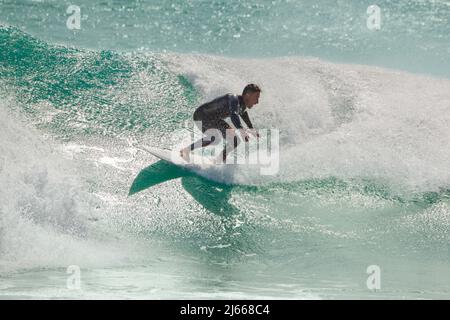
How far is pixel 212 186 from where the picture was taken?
7.68m

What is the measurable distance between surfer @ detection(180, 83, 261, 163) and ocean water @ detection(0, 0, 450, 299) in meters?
0.43

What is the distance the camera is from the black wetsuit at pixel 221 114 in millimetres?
7242

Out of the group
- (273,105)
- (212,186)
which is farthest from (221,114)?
(273,105)

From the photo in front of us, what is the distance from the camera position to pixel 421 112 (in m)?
9.84

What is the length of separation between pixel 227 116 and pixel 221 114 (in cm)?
9

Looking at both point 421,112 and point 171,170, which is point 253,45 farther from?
point 171,170

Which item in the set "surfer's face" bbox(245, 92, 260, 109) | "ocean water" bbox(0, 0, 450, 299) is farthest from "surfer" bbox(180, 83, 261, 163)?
"ocean water" bbox(0, 0, 450, 299)

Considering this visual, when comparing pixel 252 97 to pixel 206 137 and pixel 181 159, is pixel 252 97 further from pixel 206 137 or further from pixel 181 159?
pixel 181 159

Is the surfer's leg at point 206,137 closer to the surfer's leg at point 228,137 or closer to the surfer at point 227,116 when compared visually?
the surfer at point 227,116

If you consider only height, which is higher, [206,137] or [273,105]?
[273,105]

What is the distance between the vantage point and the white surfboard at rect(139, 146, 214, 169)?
7756 mm

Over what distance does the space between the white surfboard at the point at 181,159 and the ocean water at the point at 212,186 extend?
11 centimetres

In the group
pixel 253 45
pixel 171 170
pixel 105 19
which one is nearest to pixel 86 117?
pixel 171 170

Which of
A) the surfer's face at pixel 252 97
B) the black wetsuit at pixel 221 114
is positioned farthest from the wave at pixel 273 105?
the surfer's face at pixel 252 97
